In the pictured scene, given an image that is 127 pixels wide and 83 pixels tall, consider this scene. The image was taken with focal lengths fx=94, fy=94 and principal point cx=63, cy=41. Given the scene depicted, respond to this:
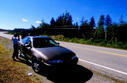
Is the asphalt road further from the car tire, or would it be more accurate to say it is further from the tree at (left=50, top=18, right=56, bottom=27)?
the tree at (left=50, top=18, right=56, bottom=27)

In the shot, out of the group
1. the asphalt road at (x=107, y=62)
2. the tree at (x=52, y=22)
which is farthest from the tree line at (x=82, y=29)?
the asphalt road at (x=107, y=62)

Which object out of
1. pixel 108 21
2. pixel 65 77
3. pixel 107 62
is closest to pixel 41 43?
pixel 65 77

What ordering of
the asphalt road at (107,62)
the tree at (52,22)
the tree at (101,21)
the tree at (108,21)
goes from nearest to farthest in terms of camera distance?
the asphalt road at (107,62), the tree at (52,22), the tree at (101,21), the tree at (108,21)

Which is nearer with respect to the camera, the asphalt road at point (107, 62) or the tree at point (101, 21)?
the asphalt road at point (107, 62)

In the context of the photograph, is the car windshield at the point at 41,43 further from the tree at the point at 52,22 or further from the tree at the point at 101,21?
the tree at the point at 101,21

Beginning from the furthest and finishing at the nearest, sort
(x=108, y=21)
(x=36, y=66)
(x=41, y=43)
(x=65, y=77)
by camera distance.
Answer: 1. (x=108, y=21)
2. (x=41, y=43)
3. (x=36, y=66)
4. (x=65, y=77)

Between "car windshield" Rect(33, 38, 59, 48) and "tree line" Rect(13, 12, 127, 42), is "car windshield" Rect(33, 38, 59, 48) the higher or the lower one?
the lower one

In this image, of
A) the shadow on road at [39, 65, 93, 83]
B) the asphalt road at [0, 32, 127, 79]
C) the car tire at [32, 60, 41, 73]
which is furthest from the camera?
the asphalt road at [0, 32, 127, 79]

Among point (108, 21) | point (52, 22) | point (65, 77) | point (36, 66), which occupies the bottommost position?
point (65, 77)

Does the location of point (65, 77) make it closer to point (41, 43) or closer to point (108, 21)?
point (41, 43)

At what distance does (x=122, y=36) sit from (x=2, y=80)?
197 feet

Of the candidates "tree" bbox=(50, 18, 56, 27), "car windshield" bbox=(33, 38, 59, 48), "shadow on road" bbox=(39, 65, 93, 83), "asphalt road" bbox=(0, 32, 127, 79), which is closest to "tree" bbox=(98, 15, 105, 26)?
"tree" bbox=(50, 18, 56, 27)

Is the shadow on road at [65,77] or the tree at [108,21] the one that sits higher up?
the tree at [108,21]

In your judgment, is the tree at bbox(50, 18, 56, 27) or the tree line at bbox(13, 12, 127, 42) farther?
the tree at bbox(50, 18, 56, 27)
